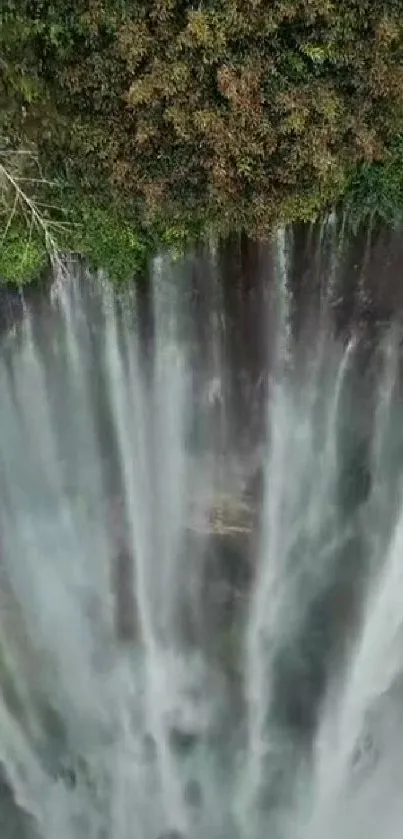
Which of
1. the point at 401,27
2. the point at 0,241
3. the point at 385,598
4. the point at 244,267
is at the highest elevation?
the point at 401,27

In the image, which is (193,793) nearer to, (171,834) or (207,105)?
(171,834)

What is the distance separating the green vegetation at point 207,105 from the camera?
378 cm

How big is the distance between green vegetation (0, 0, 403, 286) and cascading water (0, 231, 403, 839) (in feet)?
1.71

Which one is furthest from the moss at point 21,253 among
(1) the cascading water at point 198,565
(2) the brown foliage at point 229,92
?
(2) the brown foliage at point 229,92

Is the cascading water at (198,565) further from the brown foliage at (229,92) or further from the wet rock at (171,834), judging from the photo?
the brown foliage at (229,92)

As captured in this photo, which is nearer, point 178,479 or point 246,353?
point 246,353

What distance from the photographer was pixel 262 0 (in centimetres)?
371

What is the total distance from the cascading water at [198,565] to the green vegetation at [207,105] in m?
0.52

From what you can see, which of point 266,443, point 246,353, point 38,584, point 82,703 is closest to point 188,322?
point 246,353

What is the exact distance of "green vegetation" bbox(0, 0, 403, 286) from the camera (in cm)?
378

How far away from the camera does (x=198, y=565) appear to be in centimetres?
620

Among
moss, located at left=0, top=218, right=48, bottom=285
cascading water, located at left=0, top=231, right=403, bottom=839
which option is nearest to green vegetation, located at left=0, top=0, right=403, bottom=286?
moss, located at left=0, top=218, right=48, bottom=285

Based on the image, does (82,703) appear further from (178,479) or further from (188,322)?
(188,322)

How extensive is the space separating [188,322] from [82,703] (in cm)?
359
